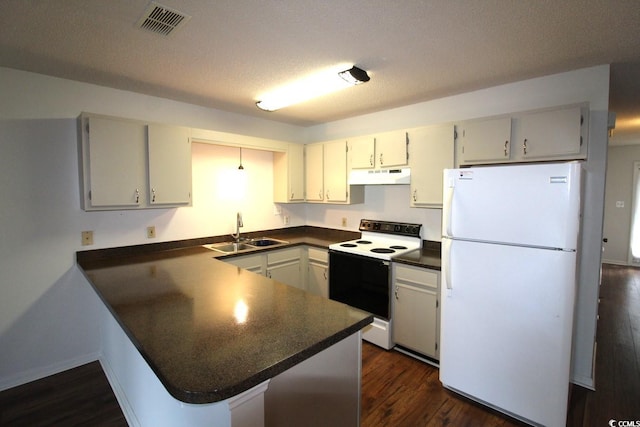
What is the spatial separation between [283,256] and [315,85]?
1802 millimetres

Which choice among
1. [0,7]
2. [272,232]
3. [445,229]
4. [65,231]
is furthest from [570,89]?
[65,231]

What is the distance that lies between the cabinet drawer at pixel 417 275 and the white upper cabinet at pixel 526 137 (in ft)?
3.27

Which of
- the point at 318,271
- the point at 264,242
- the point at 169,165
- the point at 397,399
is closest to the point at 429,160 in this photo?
the point at 318,271

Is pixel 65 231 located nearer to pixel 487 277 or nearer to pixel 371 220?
pixel 371 220

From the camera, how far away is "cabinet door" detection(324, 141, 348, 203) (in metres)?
3.51

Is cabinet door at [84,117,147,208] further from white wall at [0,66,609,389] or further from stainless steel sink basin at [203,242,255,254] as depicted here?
stainless steel sink basin at [203,242,255,254]

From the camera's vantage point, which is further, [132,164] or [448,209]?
[132,164]

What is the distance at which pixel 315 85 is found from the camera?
2.49 metres

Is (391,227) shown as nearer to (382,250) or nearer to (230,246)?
(382,250)

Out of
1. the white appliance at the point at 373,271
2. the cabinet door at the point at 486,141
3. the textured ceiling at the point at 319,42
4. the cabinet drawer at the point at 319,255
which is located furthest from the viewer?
the cabinet drawer at the point at 319,255

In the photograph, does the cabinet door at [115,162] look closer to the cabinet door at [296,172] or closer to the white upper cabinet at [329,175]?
the cabinet door at [296,172]

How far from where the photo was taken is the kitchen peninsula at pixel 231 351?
0.99 metres

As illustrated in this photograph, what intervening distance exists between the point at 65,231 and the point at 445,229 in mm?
3016
